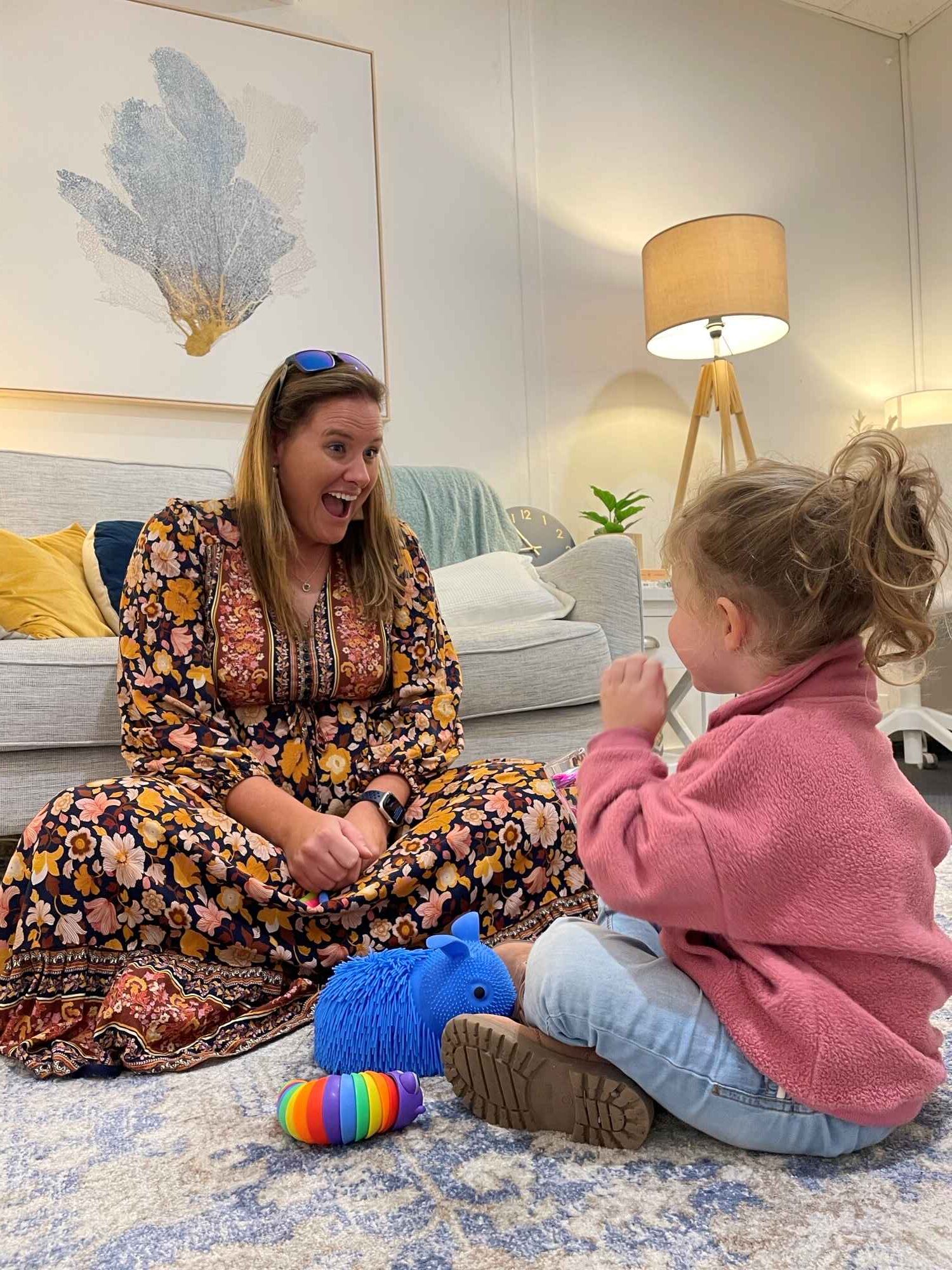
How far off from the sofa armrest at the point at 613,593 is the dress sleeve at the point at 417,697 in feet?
2.22

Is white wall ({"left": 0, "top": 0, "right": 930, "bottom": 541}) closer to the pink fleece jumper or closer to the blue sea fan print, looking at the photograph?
the blue sea fan print

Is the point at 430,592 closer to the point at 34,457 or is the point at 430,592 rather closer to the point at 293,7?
the point at 34,457

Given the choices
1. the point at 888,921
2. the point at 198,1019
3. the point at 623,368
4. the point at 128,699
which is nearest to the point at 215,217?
the point at 623,368

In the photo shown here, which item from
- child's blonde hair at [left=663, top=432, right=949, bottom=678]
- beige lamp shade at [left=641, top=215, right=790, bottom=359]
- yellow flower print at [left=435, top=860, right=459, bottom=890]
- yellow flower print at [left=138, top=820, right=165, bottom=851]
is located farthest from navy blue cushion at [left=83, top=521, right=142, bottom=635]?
beige lamp shade at [left=641, top=215, right=790, bottom=359]

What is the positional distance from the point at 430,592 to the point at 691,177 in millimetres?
2807

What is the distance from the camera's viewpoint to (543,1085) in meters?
0.81

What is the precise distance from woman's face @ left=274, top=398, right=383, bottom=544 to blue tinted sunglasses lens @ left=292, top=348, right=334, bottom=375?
6 cm

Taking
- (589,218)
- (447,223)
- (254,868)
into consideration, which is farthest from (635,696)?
(589,218)

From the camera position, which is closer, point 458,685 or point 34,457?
point 458,685

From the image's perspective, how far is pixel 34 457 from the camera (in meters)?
2.28

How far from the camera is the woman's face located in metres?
1.38

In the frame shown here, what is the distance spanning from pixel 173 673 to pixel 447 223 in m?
2.35

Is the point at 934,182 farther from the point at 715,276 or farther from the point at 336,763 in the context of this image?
the point at 336,763

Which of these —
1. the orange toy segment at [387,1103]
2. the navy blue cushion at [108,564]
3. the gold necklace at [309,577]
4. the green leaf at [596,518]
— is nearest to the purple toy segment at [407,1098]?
the orange toy segment at [387,1103]
